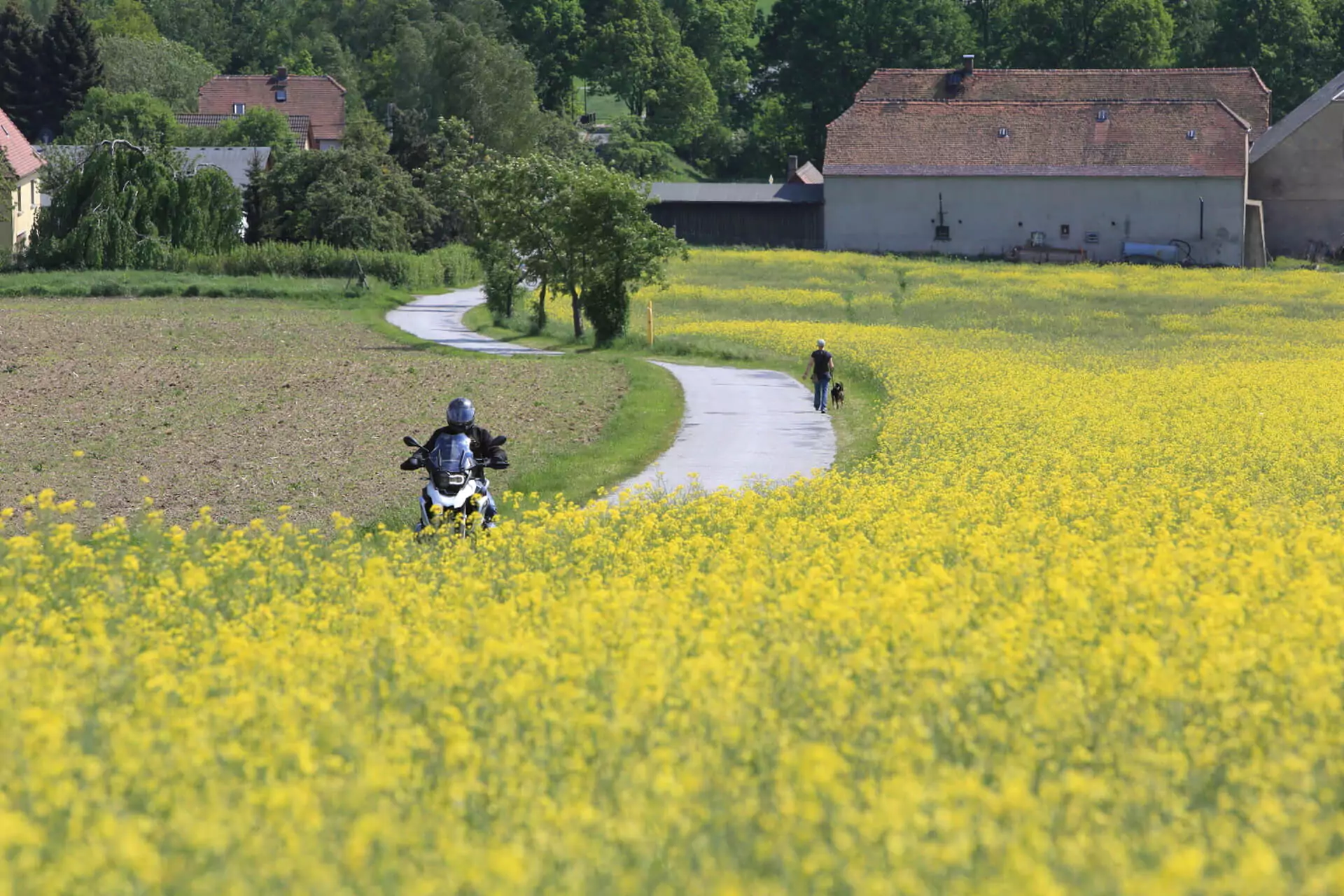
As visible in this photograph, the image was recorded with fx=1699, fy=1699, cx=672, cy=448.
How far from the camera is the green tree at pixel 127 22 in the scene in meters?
127

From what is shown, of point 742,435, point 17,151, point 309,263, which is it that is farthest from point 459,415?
point 17,151

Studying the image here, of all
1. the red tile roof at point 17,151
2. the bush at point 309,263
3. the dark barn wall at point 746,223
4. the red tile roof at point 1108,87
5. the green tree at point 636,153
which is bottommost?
the bush at point 309,263

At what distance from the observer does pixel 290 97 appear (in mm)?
108062

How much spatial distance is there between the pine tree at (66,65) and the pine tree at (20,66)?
1.52 feet

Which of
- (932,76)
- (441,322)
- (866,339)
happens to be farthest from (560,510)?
(932,76)

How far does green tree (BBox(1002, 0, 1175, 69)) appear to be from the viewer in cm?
10500

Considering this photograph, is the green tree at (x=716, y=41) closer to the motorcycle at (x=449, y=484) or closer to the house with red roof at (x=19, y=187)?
the house with red roof at (x=19, y=187)

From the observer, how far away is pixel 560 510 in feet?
50.0

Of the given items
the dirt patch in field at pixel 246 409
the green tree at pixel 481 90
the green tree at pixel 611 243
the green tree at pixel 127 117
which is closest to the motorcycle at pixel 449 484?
the dirt patch in field at pixel 246 409

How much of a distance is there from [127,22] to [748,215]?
68405mm

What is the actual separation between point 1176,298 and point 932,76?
1435 inches

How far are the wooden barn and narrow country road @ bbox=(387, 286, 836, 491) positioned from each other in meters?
43.6

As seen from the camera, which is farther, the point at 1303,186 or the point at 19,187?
the point at 1303,186

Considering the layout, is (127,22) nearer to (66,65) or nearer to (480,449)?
(66,65)
